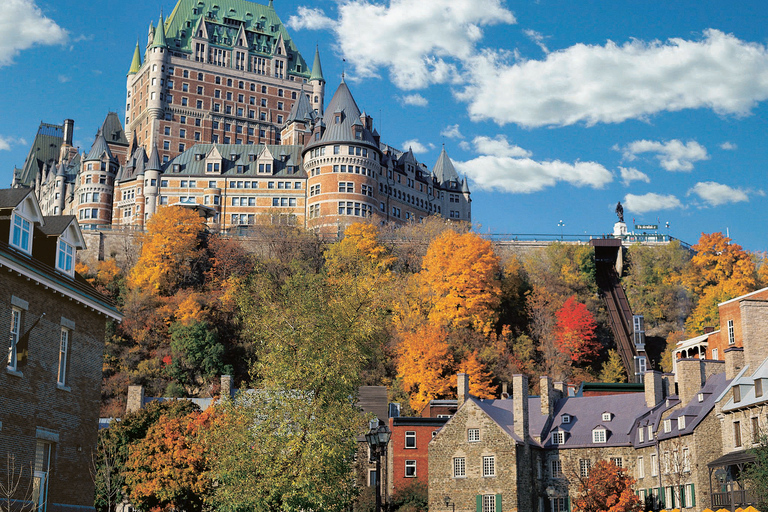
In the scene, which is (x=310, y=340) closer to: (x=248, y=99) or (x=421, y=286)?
(x=421, y=286)

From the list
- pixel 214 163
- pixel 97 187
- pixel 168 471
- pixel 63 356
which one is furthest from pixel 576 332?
pixel 97 187

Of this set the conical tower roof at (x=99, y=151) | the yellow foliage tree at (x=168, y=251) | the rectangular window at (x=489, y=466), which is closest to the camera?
the rectangular window at (x=489, y=466)

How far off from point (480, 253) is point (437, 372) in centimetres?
1628

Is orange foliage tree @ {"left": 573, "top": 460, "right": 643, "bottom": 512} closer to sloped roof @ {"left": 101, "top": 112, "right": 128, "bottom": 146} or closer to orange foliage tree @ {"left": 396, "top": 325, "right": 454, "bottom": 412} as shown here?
orange foliage tree @ {"left": 396, "top": 325, "right": 454, "bottom": 412}

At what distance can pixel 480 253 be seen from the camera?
8619 centimetres

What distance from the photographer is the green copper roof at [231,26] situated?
A: 13912 centimetres

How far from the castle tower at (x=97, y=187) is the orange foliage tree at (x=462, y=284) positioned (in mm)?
54010

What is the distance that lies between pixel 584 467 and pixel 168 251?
5001 centimetres

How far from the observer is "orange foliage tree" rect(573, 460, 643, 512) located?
48.9 m

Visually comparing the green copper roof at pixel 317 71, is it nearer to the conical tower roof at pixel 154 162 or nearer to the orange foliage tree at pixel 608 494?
the conical tower roof at pixel 154 162

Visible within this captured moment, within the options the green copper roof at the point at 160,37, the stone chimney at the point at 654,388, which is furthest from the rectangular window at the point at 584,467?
the green copper roof at the point at 160,37

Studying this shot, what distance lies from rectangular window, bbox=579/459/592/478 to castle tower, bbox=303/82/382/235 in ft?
177

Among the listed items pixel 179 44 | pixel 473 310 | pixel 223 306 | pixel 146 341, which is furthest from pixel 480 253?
pixel 179 44

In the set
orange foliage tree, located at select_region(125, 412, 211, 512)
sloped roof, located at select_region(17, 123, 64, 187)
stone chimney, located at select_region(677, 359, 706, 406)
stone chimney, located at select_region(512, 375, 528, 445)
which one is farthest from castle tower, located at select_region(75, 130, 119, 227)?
stone chimney, located at select_region(677, 359, 706, 406)
